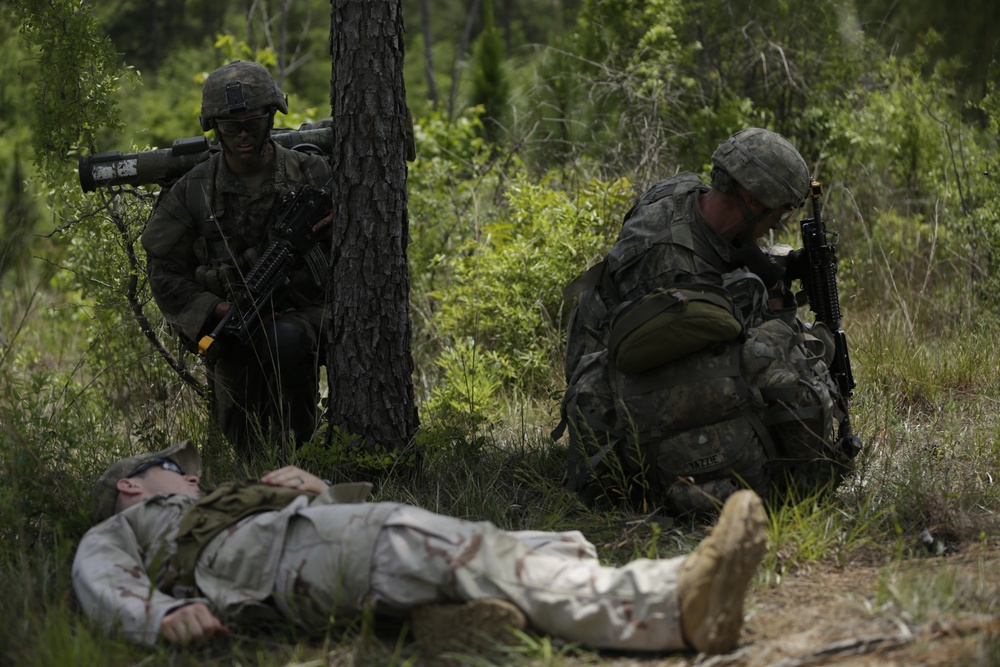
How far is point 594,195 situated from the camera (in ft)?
21.9

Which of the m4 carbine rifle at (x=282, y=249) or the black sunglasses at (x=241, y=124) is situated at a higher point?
the black sunglasses at (x=241, y=124)

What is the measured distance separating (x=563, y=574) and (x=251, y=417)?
2290 millimetres

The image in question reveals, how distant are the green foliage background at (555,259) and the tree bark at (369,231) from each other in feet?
0.82

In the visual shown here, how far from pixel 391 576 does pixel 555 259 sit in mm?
A: 3611

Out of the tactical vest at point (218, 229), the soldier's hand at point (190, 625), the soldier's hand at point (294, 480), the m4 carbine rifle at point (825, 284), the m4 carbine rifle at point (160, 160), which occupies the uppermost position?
the m4 carbine rifle at point (160, 160)

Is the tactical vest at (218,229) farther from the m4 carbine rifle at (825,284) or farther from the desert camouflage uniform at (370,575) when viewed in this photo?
the m4 carbine rifle at (825,284)

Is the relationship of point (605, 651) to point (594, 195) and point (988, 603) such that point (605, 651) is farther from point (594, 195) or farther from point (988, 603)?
point (594, 195)

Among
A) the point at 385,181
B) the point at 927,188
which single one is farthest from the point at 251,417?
the point at 927,188

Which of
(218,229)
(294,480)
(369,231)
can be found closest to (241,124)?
(218,229)

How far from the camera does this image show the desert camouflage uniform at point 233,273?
4.82m

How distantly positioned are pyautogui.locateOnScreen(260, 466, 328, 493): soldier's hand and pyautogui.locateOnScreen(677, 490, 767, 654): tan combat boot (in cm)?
124

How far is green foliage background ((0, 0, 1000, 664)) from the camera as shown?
13.1ft

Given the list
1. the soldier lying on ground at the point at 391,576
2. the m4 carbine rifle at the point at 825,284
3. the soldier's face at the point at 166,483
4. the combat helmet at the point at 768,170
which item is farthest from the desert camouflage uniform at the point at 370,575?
the m4 carbine rifle at the point at 825,284

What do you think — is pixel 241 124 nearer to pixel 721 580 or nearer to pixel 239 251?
pixel 239 251
